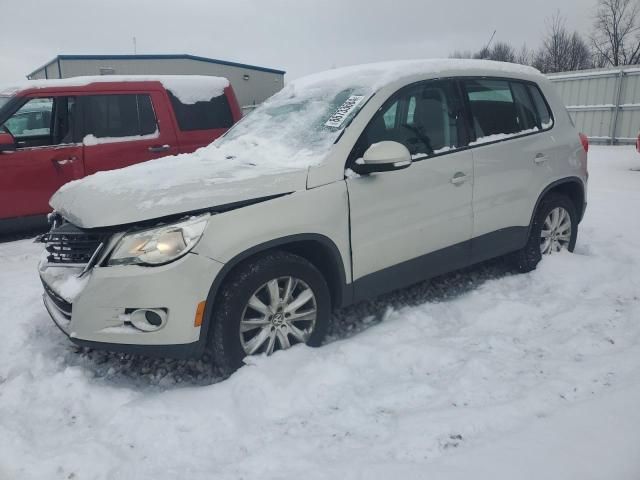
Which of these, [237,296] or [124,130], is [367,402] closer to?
[237,296]

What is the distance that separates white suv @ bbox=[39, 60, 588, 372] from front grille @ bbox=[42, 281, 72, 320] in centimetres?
1

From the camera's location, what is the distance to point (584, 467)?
2.07 meters

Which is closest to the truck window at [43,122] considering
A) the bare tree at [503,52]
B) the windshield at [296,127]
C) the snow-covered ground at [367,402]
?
the snow-covered ground at [367,402]

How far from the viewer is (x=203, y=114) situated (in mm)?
6730

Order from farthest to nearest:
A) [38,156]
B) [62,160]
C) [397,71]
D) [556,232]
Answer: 1. [62,160]
2. [38,156]
3. [556,232]
4. [397,71]

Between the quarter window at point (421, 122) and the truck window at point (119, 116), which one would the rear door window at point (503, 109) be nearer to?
the quarter window at point (421, 122)

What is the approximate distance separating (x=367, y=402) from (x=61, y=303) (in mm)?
1742

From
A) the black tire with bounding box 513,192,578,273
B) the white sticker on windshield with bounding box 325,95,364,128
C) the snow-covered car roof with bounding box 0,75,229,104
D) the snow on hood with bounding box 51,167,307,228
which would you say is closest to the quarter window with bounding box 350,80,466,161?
the white sticker on windshield with bounding box 325,95,364,128

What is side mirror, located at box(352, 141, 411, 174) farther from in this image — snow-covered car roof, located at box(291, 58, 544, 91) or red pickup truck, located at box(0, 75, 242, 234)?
red pickup truck, located at box(0, 75, 242, 234)

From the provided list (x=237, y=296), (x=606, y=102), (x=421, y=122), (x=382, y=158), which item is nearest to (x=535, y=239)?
(x=421, y=122)

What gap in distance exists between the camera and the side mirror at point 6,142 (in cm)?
540

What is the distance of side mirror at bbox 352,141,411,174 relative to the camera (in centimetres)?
307

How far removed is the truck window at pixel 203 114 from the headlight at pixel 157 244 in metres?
4.21

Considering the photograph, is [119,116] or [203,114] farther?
[203,114]
